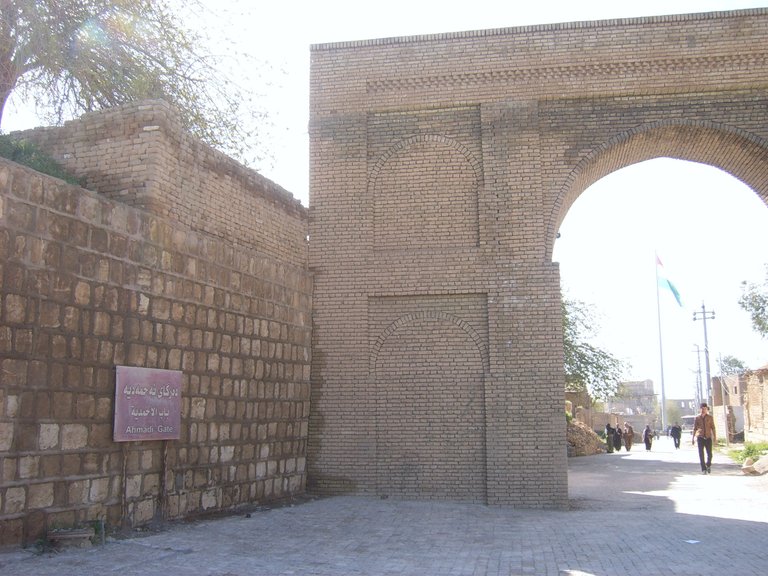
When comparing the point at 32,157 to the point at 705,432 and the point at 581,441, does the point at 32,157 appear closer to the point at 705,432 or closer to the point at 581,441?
the point at 705,432

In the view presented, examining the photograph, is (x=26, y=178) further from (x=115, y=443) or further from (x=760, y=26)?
(x=760, y=26)

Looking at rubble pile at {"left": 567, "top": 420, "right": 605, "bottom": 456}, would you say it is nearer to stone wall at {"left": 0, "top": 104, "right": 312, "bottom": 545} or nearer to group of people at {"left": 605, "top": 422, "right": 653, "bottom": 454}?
group of people at {"left": 605, "top": 422, "right": 653, "bottom": 454}

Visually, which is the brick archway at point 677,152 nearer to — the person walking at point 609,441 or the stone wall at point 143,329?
the stone wall at point 143,329

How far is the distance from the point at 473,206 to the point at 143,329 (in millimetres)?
6182

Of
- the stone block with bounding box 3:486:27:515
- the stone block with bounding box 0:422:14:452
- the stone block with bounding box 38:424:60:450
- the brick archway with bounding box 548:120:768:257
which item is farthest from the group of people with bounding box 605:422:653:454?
the stone block with bounding box 0:422:14:452

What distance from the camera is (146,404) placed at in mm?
8070

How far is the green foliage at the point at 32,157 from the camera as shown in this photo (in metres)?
8.85

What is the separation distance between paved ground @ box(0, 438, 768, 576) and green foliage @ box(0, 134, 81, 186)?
14.5 feet

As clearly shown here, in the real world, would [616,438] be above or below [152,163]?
below

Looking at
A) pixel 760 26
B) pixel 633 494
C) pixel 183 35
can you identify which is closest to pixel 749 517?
pixel 633 494

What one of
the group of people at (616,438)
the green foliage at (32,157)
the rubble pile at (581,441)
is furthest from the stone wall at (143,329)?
the group of people at (616,438)

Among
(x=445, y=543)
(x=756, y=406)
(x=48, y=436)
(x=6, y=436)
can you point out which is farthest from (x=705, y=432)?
(x=756, y=406)

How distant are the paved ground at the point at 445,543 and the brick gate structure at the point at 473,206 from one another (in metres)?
1.08

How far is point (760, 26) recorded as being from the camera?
39.6 ft
